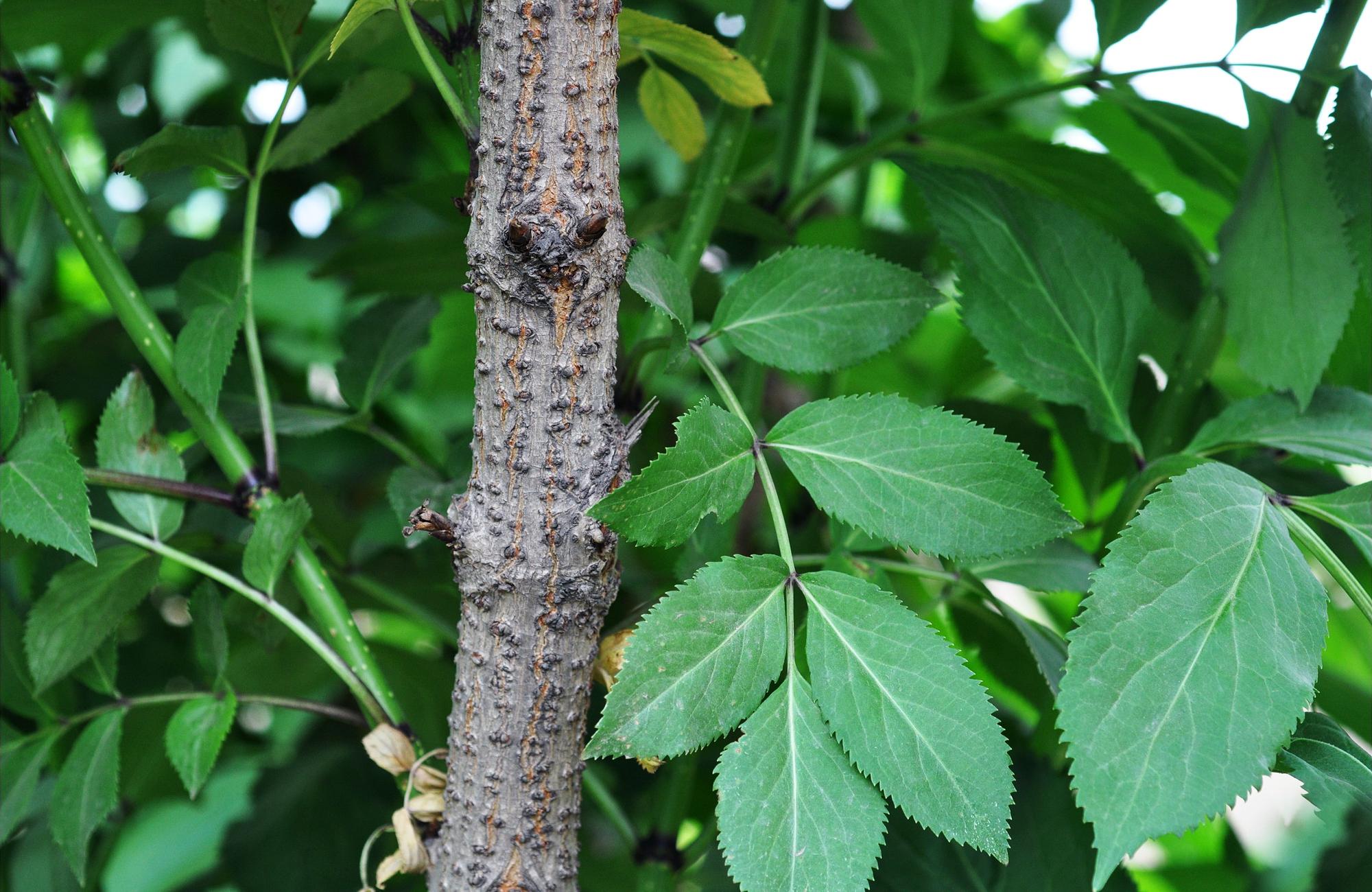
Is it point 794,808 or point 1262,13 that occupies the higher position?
point 1262,13

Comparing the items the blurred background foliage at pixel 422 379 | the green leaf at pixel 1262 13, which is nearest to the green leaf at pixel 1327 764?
the blurred background foliage at pixel 422 379

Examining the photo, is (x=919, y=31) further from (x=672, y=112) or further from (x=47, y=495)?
(x=47, y=495)

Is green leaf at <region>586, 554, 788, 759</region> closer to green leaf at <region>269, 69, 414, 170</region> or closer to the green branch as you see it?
the green branch

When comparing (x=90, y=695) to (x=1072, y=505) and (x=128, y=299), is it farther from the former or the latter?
(x=1072, y=505)

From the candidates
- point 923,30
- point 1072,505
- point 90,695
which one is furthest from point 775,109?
point 90,695

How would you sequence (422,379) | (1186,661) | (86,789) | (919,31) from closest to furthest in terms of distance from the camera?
(1186,661), (86,789), (919,31), (422,379)

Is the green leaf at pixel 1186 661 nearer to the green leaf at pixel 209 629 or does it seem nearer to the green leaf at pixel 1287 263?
the green leaf at pixel 1287 263

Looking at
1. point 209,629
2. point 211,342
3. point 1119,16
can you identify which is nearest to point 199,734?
point 209,629
